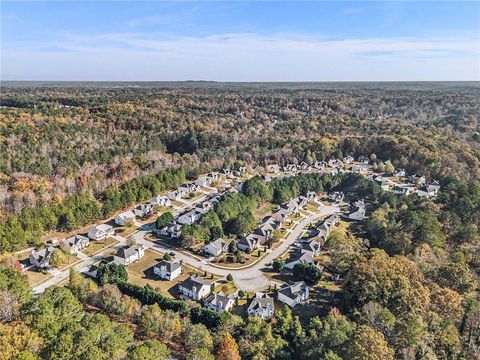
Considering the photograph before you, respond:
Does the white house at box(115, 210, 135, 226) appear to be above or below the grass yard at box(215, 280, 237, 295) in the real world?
above

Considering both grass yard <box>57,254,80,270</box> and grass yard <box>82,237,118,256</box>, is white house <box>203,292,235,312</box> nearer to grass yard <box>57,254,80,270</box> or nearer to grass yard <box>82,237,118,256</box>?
grass yard <box>57,254,80,270</box>

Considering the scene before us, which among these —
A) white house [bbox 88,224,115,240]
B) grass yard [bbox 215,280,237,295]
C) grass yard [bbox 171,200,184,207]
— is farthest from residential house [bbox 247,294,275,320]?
grass yard [bbox 171,200,184,207]

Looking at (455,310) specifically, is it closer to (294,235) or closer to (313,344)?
(313,344)

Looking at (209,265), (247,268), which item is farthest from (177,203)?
(247,268)

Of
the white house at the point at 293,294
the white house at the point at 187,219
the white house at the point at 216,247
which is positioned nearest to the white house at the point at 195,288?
the white house at the point at 216,247

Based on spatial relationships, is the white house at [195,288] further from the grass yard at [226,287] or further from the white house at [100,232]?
the white house at [100,232]
